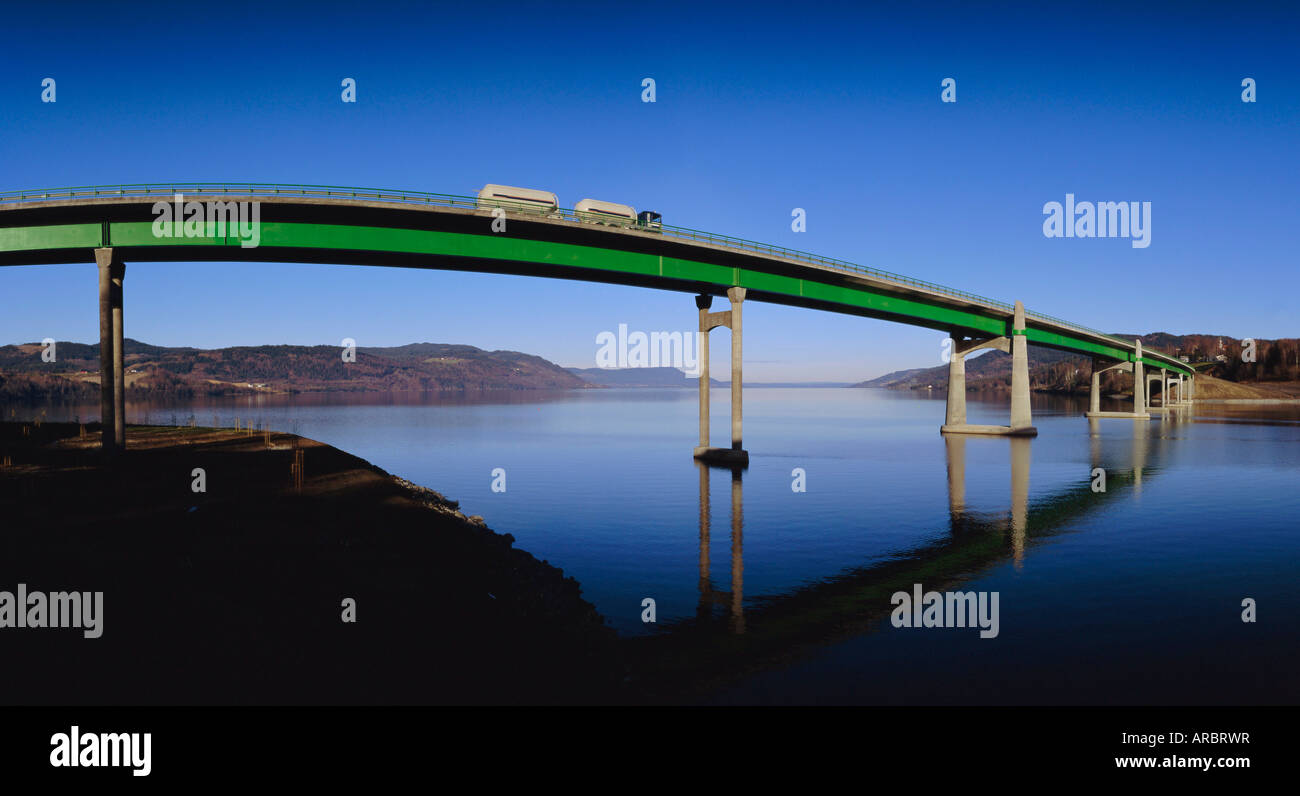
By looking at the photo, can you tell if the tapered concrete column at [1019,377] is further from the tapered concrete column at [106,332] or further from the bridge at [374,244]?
the tapered concrete column at [106,332]

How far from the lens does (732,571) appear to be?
24.0 m

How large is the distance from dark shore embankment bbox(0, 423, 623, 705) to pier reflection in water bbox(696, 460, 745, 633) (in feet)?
11.3

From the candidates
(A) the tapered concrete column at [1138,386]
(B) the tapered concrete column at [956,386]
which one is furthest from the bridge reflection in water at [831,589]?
(A) the tapered concrete column at [1138,386]

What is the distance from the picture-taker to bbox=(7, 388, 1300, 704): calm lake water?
48.2 feet

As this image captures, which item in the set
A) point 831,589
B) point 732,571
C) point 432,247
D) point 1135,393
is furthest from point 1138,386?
point 831,589

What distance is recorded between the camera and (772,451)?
2766 inches

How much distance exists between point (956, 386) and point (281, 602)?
8624 cm

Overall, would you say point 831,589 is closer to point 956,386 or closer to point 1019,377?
point 956,386

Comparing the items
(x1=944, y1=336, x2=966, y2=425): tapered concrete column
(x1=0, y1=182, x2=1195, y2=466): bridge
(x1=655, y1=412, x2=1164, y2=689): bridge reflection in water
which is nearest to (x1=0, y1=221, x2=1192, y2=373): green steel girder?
(x1=0, y1=182, x2=1195, y2=466): bridge

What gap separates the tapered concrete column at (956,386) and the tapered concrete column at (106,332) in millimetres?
79855
